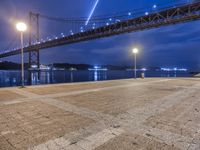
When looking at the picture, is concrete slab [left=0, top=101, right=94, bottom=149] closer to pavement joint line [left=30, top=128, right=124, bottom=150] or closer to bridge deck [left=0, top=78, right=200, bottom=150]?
bridge deck [left=0, top=78, right=200, bottom=150]

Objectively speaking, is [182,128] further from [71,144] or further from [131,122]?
[71,144]

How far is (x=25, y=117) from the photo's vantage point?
13.0 feet

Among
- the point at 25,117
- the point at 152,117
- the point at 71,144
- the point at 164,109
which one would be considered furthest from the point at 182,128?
the point at 25,117

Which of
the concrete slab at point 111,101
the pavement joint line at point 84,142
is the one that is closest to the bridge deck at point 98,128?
the pavement joint line at point 84,142

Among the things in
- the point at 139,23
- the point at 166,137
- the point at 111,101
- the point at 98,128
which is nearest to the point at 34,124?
the point at 98,128

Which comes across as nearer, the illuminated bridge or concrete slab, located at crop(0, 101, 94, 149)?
concrete slab, located at crop(0, 101, 94, 149)

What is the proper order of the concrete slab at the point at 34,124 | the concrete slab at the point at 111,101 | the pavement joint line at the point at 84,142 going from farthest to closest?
1. the concrete slab at the point at 111,101
2. the concrete slab at the point at 34,124
3. the pavement joint line at the point at 84,142

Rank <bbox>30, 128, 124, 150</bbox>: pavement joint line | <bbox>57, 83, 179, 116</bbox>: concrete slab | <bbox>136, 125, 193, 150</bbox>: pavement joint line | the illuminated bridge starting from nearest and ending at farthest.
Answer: <bbox>30, 128, 124, 150</bbox>: pavement joint line → <bbox>136, 125, 193, 150</bbox>: pavement joint line → <bbox>57, 83, 179, 116</bbox>: concrete slab → the illuminated bridge

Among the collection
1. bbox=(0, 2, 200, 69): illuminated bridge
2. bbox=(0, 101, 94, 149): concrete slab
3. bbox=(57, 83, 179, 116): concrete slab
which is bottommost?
bbox=(0, 101, 94, 149): concrete slab

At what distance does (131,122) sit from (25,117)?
239cm

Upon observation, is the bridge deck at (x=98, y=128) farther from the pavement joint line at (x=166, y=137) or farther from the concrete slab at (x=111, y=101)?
the concrete slab at (x=111, y=101)

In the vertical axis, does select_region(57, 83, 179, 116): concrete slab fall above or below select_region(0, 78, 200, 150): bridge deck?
above

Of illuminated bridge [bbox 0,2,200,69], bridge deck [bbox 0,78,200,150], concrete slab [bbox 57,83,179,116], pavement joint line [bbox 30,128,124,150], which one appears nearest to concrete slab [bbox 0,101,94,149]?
bridge deck [bbox 0,78,200,150]

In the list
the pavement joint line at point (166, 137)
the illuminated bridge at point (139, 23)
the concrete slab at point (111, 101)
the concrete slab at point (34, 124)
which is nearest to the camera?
the pavement joint line at point (166, 137)
